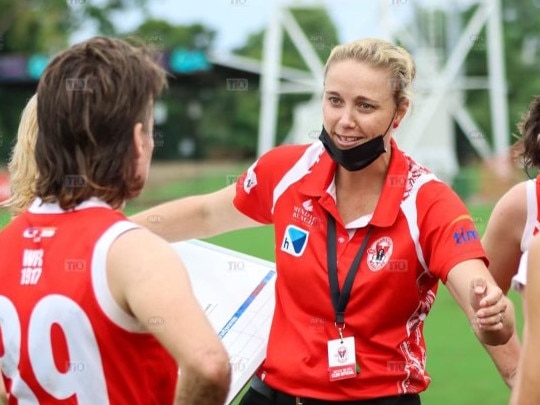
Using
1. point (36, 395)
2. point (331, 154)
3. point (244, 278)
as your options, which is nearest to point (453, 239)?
point (331, 154)

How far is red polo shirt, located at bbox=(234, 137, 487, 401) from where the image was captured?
3510 mm

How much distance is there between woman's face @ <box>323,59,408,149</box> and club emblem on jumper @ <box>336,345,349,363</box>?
0.67 m

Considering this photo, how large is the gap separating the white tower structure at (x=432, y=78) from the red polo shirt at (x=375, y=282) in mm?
26030

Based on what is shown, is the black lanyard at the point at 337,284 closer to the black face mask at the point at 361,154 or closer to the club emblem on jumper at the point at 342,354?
the club emblem on jumper at the point at 342,354

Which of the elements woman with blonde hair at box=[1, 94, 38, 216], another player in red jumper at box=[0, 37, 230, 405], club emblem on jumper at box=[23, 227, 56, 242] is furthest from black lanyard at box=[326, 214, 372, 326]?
club emblem on jumper at box=[23, 227, 56, 242]

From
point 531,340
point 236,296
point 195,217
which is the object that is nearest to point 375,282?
point 236,296

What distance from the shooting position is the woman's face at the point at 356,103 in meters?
3.67

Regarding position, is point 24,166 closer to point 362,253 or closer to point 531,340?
point 362,253

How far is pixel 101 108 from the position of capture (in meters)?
2.69

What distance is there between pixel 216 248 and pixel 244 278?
0.58ft

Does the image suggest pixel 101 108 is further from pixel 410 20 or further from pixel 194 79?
A: pixel 194 79

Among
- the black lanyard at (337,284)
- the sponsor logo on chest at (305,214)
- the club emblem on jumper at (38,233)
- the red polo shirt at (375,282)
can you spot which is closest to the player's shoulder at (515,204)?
the red polo shirt at (375,282)

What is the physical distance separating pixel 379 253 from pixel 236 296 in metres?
0.58

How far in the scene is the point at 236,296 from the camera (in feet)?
12.7
